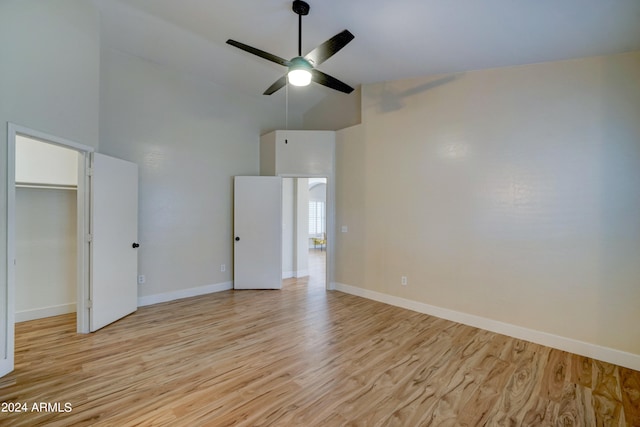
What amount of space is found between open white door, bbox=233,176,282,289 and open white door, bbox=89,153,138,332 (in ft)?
5.28

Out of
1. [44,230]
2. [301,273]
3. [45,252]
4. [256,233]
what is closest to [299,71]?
[256,233]

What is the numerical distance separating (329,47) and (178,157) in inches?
125

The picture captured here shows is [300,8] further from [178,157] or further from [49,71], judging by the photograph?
[178,157]

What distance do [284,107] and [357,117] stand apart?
1.68 m

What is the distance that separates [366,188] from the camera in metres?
4.67

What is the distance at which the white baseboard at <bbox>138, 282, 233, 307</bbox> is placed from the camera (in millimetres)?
4148

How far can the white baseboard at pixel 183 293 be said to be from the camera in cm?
415

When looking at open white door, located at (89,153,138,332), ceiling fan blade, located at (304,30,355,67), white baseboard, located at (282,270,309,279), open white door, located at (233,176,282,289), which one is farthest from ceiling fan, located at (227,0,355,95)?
white baseboard, located at (282,270,309,279)

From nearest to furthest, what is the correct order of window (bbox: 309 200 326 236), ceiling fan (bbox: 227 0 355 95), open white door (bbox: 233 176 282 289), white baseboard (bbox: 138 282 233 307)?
ceiling fan (bbox: 227 0 355 95)
white baseboard (bbox: 138 282 233 307)
open white door (bbox: 233 176 282 289)
window (bbox: 309 200 326 236)

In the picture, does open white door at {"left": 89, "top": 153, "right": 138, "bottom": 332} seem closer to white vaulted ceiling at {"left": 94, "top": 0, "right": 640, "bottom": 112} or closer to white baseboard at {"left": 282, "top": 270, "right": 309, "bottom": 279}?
white vaulted ceiling at {"left": 94, "top": 0, "right": 640, "bottom": 112}

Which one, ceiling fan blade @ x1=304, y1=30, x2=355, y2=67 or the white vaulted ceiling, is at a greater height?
the white vaulted ceiling

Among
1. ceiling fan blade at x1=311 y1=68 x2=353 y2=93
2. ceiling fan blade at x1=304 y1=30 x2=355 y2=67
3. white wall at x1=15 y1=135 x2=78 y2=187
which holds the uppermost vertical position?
Result: ceiling fan blade at x1=304 y1=30 x2=355 y2=67

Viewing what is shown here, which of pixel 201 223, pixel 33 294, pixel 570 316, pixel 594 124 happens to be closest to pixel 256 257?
pixel 201 223

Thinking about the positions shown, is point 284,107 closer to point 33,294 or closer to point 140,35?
point 140,35
